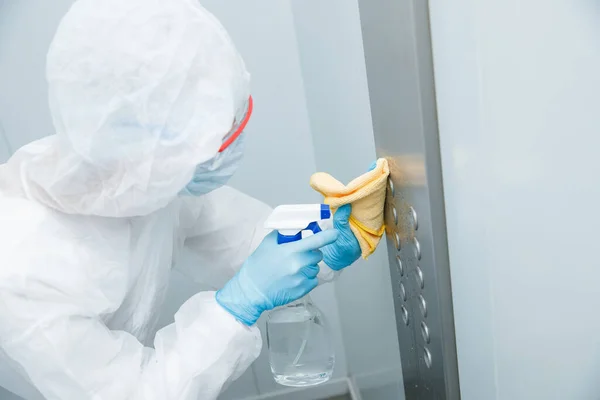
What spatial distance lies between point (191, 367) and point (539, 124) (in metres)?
0.60

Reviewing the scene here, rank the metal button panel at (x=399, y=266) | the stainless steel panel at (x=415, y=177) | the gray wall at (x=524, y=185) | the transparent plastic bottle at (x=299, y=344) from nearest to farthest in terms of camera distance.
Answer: the gray wall at (x=524, y=185) < the stainless steel panel at (x=415, y=177) < the metal button panel at (x=399, y=266) < the transparent plastic bottle at (x=299, y=344)

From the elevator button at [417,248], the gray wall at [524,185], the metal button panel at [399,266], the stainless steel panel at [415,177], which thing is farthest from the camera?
the metal button panel at [399,266]

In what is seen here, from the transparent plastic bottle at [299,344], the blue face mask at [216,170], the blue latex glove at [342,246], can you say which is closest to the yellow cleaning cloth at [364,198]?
the blue latex glove at [342,246]

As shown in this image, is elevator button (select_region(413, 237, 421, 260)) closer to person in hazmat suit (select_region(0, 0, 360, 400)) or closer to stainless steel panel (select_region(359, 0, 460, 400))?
stainless steel panel (select_region(359, 0, 460, 400))

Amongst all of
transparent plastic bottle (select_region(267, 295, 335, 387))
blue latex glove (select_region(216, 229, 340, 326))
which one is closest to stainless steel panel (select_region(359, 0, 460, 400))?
blue latex glove (select_region(216, 229, 340, 326))

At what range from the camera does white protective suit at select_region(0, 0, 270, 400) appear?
701mm

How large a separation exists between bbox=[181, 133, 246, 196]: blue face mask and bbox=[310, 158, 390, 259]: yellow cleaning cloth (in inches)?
4.8

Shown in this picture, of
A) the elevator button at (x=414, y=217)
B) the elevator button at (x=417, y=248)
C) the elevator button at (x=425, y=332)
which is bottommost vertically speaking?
the elevator button at (x=425, y=332)

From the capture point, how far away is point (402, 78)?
587mm

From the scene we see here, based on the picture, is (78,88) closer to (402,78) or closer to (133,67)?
(133,67)

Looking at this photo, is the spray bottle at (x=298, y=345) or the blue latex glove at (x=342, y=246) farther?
the spray bottle at (x=298, y=345)

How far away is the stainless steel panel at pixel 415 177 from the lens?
0.55 m

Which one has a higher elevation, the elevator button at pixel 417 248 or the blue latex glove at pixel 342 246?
the elevator button at pixel 417 248

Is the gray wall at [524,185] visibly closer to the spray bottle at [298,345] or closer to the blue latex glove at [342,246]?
the blue latex glove at [342,246]
